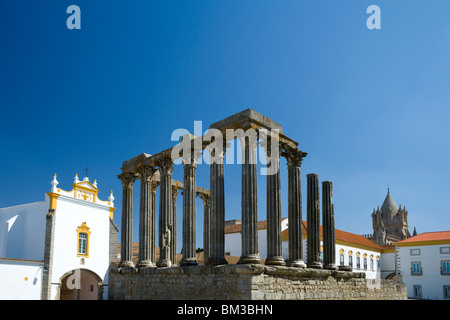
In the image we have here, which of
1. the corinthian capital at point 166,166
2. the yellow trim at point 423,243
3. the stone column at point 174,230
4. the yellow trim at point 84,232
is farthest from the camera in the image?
the yellow trim at point 423,243

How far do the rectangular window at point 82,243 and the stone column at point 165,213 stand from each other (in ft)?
32.7

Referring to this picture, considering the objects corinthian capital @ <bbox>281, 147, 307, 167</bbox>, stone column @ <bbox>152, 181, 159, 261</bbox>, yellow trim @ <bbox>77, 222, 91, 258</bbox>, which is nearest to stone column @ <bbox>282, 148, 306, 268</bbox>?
corinthian capital @ <bbox>281, 147, 307, 167</bbox>

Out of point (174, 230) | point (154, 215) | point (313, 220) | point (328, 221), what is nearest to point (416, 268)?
point (328, 221)

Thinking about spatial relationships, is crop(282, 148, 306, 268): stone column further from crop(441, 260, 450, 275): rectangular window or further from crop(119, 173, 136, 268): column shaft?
crop(441, 260, 450, 275): rectangular window

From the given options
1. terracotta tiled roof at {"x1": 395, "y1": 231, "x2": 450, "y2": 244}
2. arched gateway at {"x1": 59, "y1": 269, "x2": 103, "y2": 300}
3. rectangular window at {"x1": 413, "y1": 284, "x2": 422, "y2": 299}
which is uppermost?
terracotta tiled roof at {"x1": 395, "y1": 231, "x2": 450, "y2": 244}

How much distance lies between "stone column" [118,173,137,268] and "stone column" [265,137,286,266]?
342 inches

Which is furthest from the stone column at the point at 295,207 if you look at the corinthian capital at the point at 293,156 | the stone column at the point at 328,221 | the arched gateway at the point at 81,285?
the arched gateway at the point at 81,285

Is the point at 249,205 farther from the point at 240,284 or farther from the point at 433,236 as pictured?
the point at 433,236

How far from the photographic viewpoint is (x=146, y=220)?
70.0 feet

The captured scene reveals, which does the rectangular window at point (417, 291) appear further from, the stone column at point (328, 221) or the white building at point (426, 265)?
the stone column at point (328, 221)

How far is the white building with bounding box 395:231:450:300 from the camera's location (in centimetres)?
4125

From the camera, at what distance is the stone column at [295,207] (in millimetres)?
17703

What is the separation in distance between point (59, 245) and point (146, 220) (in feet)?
27.2
